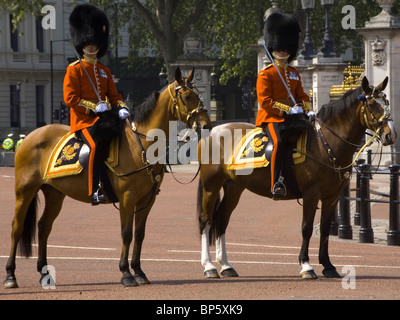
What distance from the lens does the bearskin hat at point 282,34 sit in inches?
455

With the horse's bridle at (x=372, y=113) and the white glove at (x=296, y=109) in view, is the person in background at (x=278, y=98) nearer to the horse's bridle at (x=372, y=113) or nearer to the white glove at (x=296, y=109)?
the white glove at (x=296, y=109)

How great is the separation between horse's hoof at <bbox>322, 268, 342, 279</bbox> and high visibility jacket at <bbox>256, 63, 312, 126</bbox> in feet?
5.53

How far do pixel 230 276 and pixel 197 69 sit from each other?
25351 mm

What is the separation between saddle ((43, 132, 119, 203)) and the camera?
10.4 m

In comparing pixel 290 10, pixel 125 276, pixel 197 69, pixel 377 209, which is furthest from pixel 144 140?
pixel 290 10

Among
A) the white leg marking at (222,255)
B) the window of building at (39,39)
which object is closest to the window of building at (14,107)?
the window of building at (39,39)

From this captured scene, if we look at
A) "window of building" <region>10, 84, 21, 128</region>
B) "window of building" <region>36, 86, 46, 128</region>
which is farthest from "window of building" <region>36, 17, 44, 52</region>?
"window of building" <region>10, 84, 21, 128</region>

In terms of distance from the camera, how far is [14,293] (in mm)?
9891

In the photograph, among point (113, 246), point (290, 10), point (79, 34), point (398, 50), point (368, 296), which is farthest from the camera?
point (290, 10)

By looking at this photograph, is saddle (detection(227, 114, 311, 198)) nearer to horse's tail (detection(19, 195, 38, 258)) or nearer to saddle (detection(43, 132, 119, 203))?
saddle (detection(43, 132, 119, 203))

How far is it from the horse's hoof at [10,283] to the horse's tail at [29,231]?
1.91ft

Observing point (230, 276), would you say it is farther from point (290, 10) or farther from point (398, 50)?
point (290, 10)

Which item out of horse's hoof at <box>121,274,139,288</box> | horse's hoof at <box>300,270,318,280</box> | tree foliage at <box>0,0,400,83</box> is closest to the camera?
horse's hoof at <box>121,274,139,288</box>

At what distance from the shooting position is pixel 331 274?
10.8 m
